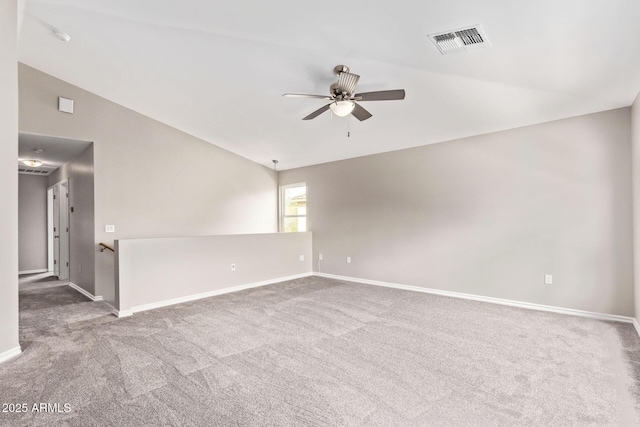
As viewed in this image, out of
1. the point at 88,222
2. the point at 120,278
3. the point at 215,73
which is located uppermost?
the point at 215,73

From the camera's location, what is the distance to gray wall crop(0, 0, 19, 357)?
8.59 feet

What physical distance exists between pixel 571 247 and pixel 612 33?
257 cm

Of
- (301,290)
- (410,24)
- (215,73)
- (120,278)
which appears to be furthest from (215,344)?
(410,24)

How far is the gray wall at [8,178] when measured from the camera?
262 centimetres

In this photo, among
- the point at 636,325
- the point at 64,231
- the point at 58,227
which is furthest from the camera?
the point at 58,227

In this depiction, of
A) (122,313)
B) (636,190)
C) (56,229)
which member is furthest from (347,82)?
(56,229)

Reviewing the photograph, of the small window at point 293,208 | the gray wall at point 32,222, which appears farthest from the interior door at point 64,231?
the small window at point 293,208

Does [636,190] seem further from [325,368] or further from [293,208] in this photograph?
[293,208]

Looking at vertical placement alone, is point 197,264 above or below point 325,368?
above

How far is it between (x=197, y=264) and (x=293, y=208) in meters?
3.09

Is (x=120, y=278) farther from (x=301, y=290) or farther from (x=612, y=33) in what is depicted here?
(x=612, y=33)

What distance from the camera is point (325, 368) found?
98.4 inches

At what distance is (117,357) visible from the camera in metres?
2.72

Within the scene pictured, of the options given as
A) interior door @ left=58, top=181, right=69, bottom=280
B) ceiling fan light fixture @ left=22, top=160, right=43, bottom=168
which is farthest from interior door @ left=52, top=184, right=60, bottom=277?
ceiling fan light fixture @ left=22, top=160, right=43, bottom=168
